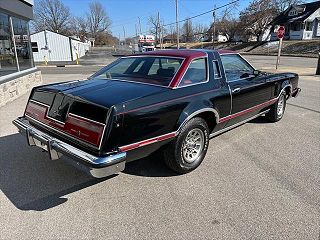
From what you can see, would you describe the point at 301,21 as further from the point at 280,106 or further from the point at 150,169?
the point at 150,169

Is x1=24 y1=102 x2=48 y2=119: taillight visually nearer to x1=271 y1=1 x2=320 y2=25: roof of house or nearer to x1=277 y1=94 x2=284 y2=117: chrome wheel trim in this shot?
x1=277 y1=94 x2=284 y2=117: chrome wheel trim

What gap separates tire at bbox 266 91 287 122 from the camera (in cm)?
576

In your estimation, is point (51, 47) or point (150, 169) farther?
point (51, 47)

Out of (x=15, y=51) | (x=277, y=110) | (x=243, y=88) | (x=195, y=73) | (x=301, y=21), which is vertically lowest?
(x=277, y=110)

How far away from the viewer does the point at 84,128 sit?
293cm

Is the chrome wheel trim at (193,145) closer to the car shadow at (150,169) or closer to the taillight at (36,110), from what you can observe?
the car shadow at (150,169)

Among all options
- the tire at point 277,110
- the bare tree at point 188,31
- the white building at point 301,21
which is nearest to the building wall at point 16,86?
the tire at point 277,110

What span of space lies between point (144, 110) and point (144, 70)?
1352mm

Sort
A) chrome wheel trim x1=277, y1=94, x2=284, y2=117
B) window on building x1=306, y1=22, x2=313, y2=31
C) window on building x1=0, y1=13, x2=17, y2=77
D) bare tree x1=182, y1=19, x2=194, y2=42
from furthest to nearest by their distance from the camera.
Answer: bare tree x1=182, y1=19, x2=194, y2=42, window on building x1=306, y1=22, x2=313, y2=31, window on building x1=0, y1=13, x2=17, y2=77, chrome wheel trim x1=277, y1=94, x2=284, y2=117

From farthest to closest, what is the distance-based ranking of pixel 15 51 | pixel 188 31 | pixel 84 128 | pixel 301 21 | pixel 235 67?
pixel 188 31, pixel 301 21, pixel 15 51, pixel 235 67, pixel 84 128

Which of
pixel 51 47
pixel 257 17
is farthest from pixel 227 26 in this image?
pixel 51 47

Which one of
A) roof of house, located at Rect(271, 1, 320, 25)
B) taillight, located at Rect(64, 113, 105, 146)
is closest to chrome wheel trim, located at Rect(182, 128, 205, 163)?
taillight, located at Rect(64, 113, 105, 146)

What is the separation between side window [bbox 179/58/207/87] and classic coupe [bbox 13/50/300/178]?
0.01 m

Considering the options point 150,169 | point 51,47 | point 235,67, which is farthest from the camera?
point 51,47
